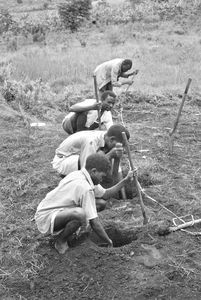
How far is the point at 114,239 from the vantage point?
3.90 metres

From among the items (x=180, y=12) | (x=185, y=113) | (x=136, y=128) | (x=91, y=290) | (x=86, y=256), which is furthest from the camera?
(x=180, y=12)

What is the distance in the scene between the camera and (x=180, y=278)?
3195 millimetres

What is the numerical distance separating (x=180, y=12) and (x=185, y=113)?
53.9 feet

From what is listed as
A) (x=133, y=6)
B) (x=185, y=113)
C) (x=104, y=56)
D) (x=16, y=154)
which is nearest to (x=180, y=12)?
(x=133, y=6)

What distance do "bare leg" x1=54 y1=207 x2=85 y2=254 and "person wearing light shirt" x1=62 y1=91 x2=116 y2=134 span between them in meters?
1.89

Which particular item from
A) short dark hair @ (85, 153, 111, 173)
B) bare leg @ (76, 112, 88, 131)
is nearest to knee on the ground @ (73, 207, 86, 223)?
short dark hair @ (85, 153, 111, 173)

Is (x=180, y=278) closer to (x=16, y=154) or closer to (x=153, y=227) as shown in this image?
(x=153, y=227)

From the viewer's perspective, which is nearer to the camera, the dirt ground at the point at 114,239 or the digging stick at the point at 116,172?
the dirt ground at the point at 114,239

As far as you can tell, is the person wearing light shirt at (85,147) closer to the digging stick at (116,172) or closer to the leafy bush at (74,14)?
the digging stick at (116,172)

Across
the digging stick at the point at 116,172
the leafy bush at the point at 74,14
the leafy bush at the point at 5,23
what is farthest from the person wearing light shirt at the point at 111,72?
the leafy bush at the point at 5,23

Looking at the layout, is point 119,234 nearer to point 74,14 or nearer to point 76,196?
point 76,196

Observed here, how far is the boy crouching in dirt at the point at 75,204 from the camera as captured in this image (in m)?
3.26

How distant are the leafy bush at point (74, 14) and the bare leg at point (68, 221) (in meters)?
19.1

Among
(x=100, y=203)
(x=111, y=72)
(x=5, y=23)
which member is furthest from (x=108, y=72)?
(x=5, y=23)
